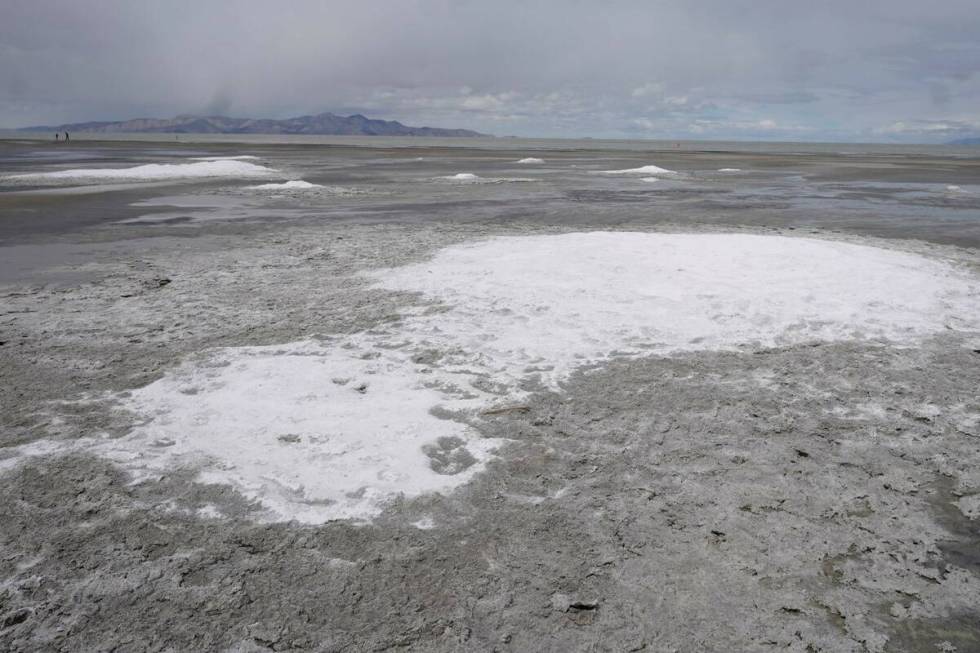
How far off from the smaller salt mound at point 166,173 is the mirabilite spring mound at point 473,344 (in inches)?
1019

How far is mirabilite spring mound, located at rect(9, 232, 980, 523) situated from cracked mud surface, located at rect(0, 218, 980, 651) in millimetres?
254

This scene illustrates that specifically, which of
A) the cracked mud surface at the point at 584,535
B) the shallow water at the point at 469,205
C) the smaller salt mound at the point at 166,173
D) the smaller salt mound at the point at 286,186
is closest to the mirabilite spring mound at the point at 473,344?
the cracked mud surface at the point at 584,535

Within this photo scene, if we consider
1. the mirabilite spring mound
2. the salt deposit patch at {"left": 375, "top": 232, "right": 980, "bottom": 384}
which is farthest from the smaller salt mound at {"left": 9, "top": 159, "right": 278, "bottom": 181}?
the salt deposit patch at {"left": 375, "top": 232, "right": 980, "bottom": 384}

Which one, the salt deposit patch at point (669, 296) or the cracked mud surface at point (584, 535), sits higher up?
the salt deposit patch at point (669, 296)

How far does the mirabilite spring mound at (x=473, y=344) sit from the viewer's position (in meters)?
4.39

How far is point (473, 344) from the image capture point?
→ 686 cm

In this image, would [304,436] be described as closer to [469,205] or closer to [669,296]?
[669,296]

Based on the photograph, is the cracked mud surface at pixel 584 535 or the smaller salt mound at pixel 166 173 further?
the smaller salt mound at pixel 166 173

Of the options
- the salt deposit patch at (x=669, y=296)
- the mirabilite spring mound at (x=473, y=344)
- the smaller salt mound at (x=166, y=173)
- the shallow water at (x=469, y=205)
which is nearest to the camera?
the mirabilite spring mound at (x=473, y=344)

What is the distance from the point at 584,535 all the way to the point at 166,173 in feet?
113

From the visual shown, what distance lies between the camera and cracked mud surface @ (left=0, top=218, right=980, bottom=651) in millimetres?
2955

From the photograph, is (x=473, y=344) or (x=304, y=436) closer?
(x=304, y=436)

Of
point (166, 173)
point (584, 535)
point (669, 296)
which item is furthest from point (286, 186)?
point (584, 535)

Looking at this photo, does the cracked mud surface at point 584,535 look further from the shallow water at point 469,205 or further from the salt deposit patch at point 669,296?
the shallow water at point 469,205
